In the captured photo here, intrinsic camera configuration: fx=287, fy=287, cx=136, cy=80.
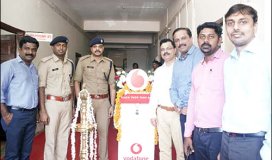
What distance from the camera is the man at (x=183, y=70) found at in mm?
2312

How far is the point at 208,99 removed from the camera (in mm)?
1737

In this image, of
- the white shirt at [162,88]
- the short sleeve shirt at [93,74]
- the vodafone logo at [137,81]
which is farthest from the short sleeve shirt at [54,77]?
the white shirt at [162,88]

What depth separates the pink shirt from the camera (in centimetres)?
171

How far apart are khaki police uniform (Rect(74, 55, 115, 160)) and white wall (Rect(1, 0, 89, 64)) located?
98 centimetres

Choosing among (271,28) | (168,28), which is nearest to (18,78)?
(271,28)

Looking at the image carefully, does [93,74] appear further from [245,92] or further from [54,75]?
[245,92]

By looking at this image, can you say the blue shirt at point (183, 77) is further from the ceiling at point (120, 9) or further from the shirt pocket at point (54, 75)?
the ceiling at point (120, 9)

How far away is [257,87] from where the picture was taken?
129 centimetres

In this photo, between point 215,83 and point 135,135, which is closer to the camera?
point 215,83

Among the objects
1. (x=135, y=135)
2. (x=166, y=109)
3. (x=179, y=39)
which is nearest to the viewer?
(x=179, y=39)

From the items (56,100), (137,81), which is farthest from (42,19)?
(137,81)

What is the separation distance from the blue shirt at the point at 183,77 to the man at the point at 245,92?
0.83 metres

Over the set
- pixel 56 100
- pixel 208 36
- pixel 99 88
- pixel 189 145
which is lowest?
pixel 189 145

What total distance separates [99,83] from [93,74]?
117 millimetres
